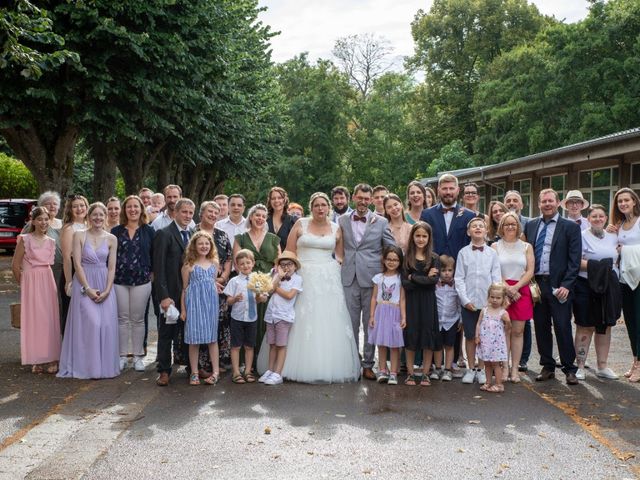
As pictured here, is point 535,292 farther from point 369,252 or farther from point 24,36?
point 24,36

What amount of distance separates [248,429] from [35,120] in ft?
44.5

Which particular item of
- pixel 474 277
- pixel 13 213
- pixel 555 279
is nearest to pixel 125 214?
pixel 474 277

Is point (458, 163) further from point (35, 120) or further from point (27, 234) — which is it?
point (27, 234)

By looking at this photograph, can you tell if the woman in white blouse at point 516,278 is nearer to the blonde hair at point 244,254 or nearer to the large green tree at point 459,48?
the blonde hair at point 244,254

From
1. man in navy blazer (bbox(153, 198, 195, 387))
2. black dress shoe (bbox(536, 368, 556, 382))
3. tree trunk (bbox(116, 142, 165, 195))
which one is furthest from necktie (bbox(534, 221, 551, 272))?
tree trunk (bbox(116, 142, 165, 195))

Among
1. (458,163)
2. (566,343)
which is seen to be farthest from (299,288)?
(458,163)

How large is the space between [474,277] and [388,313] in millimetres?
1023

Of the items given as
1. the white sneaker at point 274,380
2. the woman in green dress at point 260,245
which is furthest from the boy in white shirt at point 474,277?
the woman in green dress at point 260,245

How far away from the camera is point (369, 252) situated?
28.6 feet

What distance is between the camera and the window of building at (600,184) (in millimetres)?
23828

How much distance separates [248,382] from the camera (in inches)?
325

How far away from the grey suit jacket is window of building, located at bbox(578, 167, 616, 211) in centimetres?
1638

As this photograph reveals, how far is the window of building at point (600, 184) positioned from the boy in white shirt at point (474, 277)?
16.2 m

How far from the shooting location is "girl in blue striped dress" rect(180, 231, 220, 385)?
8211 mm
